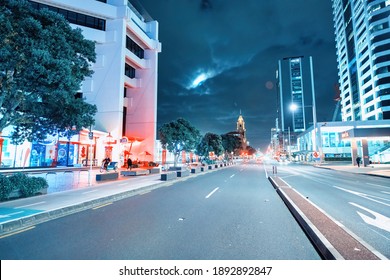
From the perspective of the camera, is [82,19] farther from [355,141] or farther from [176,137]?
[355,141]

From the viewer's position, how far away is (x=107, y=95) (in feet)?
109

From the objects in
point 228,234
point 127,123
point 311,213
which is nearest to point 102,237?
point 228,234

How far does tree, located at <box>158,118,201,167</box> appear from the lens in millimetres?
29844

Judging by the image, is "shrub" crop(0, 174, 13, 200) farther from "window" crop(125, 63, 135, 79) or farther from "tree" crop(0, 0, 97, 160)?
"window" crop(125, 63, 135, 79)

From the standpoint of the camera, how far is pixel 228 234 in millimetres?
4848

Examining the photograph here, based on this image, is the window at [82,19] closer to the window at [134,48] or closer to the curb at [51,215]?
the window at [134,48]

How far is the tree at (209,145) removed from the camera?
47.0 m

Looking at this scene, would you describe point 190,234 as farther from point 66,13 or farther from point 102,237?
point 66,13

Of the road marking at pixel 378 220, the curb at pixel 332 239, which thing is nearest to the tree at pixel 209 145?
the road marking at pixel 378 220

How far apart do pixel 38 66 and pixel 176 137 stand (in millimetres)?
22941

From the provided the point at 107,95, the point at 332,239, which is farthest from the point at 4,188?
the point at 107,95

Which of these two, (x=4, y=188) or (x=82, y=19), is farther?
(x=82, y=19)

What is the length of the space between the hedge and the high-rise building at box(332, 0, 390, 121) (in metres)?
A: 84.3

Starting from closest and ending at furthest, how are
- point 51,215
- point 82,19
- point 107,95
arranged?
point 51,215 < point 107,95 < point 82,19
